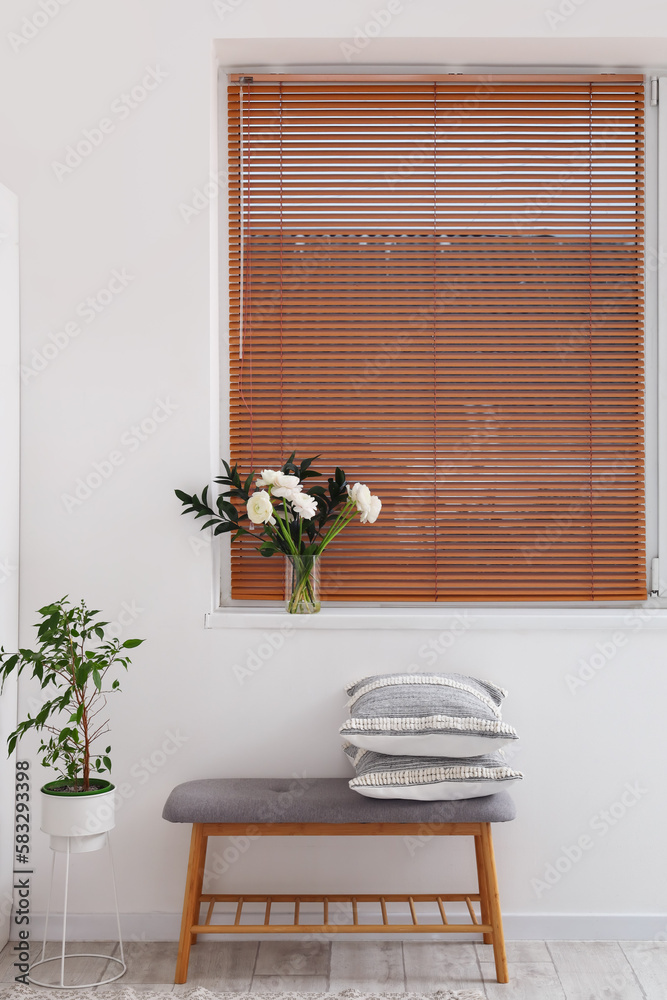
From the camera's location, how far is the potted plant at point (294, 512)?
2453mm

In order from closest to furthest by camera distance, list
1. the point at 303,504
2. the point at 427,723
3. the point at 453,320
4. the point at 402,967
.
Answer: the point at 427,723 → the point at 402,967 → the point at 303,504 → the point at 453,320

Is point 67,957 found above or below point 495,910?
below

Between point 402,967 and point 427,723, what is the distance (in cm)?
70

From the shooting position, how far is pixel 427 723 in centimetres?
215

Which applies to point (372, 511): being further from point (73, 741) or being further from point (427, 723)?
point (73, 741)

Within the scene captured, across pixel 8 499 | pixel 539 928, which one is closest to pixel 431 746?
pixel 539 928

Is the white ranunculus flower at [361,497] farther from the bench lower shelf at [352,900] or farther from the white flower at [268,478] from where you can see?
the bench lower shelf at [352,900]

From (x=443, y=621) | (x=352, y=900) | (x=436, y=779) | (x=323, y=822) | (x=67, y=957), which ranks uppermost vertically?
(x=443, y=621)

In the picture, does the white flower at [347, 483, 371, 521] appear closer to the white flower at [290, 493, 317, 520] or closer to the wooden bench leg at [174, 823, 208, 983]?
the white flower at [290, 493, 317, 520]

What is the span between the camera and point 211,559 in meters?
2.54

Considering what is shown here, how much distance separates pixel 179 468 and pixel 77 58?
1.21 metres

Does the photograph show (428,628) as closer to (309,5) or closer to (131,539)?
(131,539)

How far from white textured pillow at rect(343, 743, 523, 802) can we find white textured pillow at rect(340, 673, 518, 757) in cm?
3

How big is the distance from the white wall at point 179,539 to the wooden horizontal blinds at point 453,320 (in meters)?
0.21
